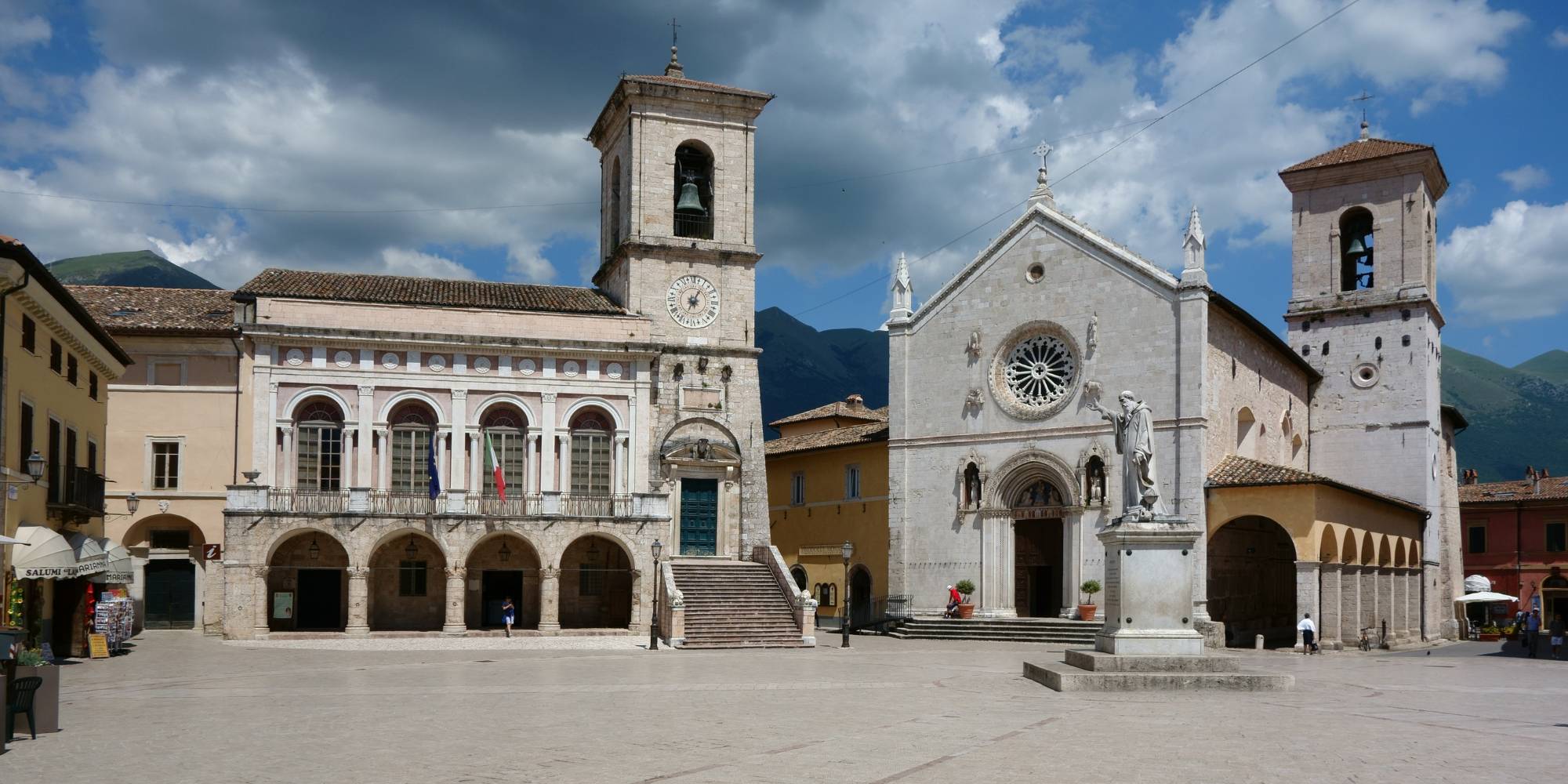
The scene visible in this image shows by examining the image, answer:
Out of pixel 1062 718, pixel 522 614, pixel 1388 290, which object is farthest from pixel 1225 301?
pixel 1062 718

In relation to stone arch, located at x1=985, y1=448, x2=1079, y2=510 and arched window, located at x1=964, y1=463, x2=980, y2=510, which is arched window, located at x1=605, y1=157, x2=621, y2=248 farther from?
stone arch, located at x1=985, y1=448, x2=1079, y2=510

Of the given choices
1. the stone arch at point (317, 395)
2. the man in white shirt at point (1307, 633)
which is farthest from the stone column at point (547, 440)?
the man in white shirt at point (1307, 633)

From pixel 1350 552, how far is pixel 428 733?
30.3 meters

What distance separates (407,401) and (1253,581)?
25.5 m

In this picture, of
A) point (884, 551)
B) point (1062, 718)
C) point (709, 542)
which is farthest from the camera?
point (884, 551)

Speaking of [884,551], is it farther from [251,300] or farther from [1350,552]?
[251,300]

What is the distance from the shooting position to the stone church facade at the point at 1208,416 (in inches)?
1454

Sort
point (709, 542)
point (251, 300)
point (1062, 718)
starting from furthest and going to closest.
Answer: point (709, 542)
point (251, 300)
point (1062, 718)

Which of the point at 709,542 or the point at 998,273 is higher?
the point at 998,273

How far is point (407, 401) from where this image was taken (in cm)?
3769

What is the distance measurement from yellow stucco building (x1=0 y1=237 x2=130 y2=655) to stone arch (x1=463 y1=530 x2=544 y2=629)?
982 centimetres

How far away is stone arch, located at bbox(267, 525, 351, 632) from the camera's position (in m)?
36.7

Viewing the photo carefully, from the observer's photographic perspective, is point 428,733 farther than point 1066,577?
No

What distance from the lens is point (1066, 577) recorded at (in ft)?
127
